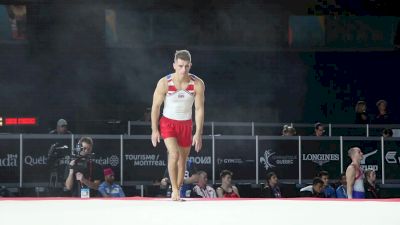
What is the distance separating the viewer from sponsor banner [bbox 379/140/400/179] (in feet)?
37.7

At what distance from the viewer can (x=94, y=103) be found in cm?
1709

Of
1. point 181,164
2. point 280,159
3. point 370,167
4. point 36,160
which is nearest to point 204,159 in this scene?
point 280,159

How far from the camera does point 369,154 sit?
11484 millimetres

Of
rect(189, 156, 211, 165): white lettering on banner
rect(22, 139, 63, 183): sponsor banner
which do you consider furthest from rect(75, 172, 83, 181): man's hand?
rect(189, 156, 211, 165): white lettering on banner

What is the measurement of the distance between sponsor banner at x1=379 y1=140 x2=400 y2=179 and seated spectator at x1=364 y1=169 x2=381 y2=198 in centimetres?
62

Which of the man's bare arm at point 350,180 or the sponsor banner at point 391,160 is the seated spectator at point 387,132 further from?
the man's bare arm at point 350,180

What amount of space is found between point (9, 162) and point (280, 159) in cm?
375

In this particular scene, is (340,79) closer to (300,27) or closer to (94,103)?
(300,27)

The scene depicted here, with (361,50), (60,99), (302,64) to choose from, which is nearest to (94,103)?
(60,99)

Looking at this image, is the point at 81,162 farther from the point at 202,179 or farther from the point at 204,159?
the point at 204,159

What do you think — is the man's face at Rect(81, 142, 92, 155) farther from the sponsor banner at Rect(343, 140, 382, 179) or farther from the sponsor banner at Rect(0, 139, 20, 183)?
the sponsor banner at Rect(343, 140, 382, 179)

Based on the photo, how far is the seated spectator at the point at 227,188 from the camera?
10156mm

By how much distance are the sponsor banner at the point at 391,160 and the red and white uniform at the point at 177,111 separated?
19.3 ft
